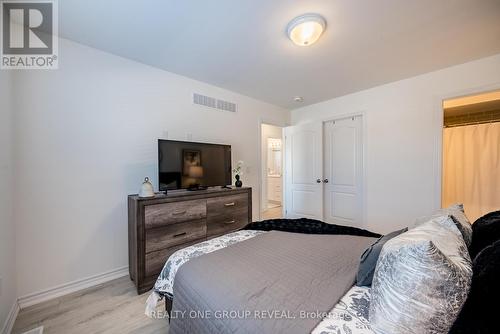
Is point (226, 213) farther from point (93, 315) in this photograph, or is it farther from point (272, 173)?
point (272, 173)

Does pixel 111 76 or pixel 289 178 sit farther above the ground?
pixel 111 76

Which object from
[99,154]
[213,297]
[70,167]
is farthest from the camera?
[99,154]

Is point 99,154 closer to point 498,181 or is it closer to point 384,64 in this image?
point 384,64

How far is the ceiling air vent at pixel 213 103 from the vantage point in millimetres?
3030

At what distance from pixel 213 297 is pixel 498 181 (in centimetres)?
466

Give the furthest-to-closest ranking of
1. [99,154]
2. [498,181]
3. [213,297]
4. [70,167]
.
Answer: [498,181] < [99,154] < [70,167] < [213,297]

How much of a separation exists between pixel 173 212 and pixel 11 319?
1378 millimetres

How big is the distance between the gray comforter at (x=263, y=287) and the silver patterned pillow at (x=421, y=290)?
0.24 meters

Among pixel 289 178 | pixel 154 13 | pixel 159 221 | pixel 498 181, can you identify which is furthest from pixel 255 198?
pixel 498 181

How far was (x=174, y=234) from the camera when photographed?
221cm

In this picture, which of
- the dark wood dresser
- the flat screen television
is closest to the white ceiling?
the flat screen television

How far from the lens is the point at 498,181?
3191 millimetres

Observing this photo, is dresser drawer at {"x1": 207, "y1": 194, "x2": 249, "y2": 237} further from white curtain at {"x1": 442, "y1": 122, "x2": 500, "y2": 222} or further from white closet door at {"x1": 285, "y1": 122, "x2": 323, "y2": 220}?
white curtain at {"x1": 442, "y1": 122, "x2": 500, "y2": 222}

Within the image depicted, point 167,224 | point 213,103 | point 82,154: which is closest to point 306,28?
point 213,103
